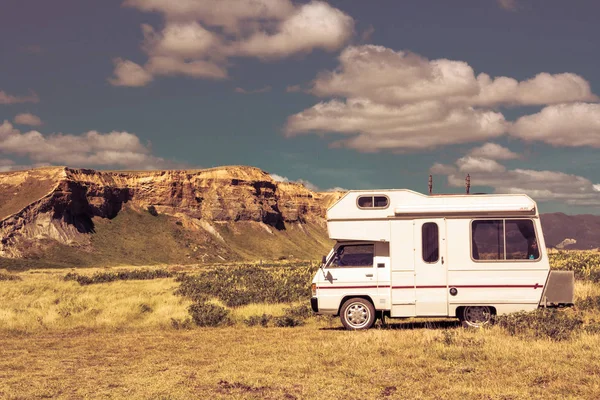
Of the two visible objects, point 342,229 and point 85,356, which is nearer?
point 85,356

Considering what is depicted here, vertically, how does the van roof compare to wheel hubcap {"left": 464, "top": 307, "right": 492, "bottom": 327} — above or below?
above

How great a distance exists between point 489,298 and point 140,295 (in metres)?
14.1

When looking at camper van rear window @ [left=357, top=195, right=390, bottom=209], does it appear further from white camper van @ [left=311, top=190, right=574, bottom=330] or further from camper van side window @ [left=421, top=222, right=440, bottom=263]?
camper van side window @ [left=421, top=222, right=440, bottom=263]

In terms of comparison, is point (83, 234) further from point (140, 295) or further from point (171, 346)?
point (171, 346)

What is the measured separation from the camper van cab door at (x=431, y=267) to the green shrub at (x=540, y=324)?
1.41 m

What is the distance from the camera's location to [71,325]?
18.0 meters

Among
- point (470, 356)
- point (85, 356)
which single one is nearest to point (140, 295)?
point (85, 356)

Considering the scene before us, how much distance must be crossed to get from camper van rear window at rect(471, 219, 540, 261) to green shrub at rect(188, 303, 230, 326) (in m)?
7.56

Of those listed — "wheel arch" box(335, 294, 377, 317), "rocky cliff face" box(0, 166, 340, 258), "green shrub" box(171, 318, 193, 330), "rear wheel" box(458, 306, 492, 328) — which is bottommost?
"green shrub" box(171, 318, 193, 330)

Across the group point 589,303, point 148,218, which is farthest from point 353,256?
point 148,218

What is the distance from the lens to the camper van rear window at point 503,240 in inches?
547

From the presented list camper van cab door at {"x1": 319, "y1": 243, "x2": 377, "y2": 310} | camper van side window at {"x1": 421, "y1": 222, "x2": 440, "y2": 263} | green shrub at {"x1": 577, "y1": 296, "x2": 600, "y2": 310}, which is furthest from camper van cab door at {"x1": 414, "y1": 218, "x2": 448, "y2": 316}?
green shrub at {"x1": 577, "y1": 296, "x2": 600, "y2": 310}

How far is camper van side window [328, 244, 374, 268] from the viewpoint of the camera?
14422mm

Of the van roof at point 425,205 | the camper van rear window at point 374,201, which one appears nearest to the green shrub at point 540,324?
the van roof at point 425,205
